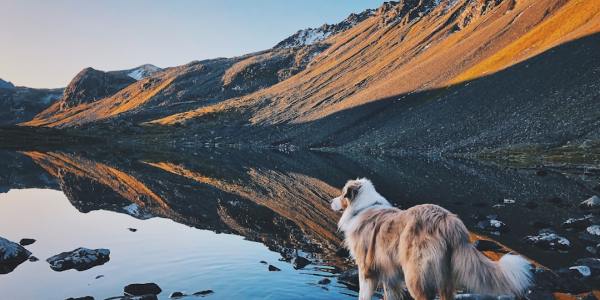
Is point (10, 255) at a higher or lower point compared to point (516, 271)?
lower

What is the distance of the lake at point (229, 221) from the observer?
55.5 ft

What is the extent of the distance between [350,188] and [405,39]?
611ft

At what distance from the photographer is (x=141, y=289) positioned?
618 inches

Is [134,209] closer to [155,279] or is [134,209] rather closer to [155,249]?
[155,249]

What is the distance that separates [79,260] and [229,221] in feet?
35.7

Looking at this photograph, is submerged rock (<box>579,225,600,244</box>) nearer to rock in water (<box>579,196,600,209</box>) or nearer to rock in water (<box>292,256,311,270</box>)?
rock in water (<box>579,196,600,209</box>)

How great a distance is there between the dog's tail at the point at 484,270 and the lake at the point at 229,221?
6.47 metres

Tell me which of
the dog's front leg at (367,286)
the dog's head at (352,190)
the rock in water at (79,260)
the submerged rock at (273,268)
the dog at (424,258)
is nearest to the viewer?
the dog at (424,258)

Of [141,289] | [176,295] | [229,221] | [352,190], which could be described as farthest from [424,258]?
[229,221]

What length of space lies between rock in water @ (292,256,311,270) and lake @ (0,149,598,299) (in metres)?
0.18

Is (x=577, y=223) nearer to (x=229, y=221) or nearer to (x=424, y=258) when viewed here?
(x=424, y=258)

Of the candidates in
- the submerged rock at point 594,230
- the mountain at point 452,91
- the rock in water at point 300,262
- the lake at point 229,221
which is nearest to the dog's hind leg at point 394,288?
the lake at point 229,221

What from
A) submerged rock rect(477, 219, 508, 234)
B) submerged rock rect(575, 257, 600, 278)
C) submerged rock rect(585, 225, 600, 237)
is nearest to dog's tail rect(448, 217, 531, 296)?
submerged rock rect(575, 257, 600, 278)

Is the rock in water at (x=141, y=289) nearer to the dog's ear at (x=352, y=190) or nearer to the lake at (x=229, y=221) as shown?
the lake at (x=229, y=221)
